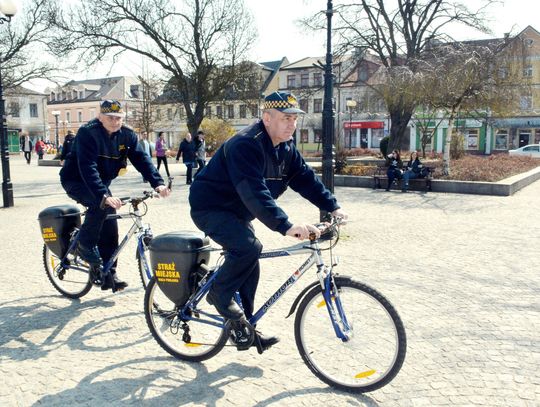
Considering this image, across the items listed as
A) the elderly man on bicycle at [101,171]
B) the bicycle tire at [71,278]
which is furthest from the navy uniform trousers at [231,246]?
the bicycle tire at [71,278]

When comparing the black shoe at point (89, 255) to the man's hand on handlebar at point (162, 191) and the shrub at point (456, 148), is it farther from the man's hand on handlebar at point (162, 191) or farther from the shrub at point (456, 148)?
the shrub at point (456, 148)

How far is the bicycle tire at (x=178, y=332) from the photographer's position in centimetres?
369

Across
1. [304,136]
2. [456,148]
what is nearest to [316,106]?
[304,136]

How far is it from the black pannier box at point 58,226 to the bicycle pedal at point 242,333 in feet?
8.10

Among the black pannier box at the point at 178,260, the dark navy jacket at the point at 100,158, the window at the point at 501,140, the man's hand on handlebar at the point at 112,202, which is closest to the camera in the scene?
the black pannier box at the point at 178,260

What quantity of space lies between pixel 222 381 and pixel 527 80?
57.5ft

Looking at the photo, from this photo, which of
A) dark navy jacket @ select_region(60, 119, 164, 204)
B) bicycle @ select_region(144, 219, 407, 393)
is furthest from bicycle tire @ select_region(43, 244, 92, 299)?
bicycle @ select_region(144, 219, 407, 393)

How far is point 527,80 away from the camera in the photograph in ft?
56.5

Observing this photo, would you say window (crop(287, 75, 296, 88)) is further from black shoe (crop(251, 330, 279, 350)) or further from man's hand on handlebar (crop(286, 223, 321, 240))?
man's hand on handlebar (crop(286, 223, 321, 240))

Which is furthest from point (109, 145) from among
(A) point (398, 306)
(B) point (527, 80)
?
(B) point (527, 80)

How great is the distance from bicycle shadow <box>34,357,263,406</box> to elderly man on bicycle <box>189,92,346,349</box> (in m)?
0.31

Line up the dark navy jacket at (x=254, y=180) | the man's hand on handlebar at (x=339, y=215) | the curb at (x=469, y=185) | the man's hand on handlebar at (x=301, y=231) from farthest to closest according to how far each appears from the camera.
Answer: the curb at (x=469, y=185) → the man's hand on handlebar at (x=339, y=215) → the dark navy jacket at (x=254, y=180) → the man's hand on handlebar at (x=301, y=231)

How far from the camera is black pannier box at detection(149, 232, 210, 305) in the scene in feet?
11.9

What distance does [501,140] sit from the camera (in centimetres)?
4791
